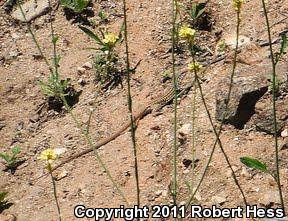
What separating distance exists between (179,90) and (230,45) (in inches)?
19.9

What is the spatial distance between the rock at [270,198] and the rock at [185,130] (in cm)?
72

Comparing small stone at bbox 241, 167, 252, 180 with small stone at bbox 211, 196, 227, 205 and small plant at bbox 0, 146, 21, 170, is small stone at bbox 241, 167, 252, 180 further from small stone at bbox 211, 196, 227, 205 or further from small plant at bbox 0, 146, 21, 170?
small plant at bbox 0, 146, 21, 170

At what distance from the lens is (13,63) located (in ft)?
16.4

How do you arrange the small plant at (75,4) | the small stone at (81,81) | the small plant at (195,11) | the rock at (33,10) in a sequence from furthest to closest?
the rock at (33,10) → the small plant at (75,4) → the small stone at (81,81) → the small plant at (195,11)

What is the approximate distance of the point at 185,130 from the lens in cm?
375

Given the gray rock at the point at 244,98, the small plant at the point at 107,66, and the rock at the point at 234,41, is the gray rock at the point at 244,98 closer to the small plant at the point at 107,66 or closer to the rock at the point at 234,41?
the rock at the point at 234,41

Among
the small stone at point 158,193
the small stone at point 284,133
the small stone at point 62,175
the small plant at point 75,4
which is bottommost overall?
the small stone at point 158,193

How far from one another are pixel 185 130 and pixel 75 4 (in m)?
1.86

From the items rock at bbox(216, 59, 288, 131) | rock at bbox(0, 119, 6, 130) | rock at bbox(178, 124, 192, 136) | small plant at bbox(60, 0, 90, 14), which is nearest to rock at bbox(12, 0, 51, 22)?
small plant at bbox(60, 0, 90, 14)

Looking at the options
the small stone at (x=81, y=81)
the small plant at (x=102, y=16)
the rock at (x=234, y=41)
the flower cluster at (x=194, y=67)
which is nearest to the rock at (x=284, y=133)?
the rock at (x=234, y=41)

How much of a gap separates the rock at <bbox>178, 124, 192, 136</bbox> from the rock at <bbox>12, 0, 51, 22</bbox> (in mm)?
2094

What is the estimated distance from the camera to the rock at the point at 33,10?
17.4 ft

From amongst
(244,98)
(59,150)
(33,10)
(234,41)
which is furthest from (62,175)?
(33,10)

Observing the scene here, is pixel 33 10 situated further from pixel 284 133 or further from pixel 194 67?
pixel 194 67
